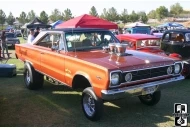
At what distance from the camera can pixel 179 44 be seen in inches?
327

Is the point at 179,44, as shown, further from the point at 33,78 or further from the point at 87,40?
the point at 33,78

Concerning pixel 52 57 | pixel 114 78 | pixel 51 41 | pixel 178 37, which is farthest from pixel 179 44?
pixel 114 78

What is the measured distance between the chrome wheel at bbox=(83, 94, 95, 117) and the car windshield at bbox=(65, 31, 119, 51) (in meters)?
1.18

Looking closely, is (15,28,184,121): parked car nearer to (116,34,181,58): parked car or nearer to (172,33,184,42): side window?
(116,34,181,58): parked car

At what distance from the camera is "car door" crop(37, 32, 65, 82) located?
5180 mm

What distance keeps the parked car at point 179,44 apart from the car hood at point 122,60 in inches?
136

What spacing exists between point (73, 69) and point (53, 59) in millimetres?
899

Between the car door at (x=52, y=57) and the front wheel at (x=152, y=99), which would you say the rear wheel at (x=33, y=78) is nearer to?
the car door at (x=52, y=57)

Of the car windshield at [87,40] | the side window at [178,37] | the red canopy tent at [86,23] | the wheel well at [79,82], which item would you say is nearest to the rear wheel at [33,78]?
the car windshield at [87,40]

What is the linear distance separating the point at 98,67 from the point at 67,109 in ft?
4.99

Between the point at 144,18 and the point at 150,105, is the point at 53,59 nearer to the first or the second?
the point at 150,105

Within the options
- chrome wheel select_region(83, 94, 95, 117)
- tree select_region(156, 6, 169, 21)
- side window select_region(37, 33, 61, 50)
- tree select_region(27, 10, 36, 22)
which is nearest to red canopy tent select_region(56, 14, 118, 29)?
side window select_region(37, 33, 61, 50)

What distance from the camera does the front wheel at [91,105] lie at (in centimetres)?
425

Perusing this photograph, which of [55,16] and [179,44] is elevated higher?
[55,16]
